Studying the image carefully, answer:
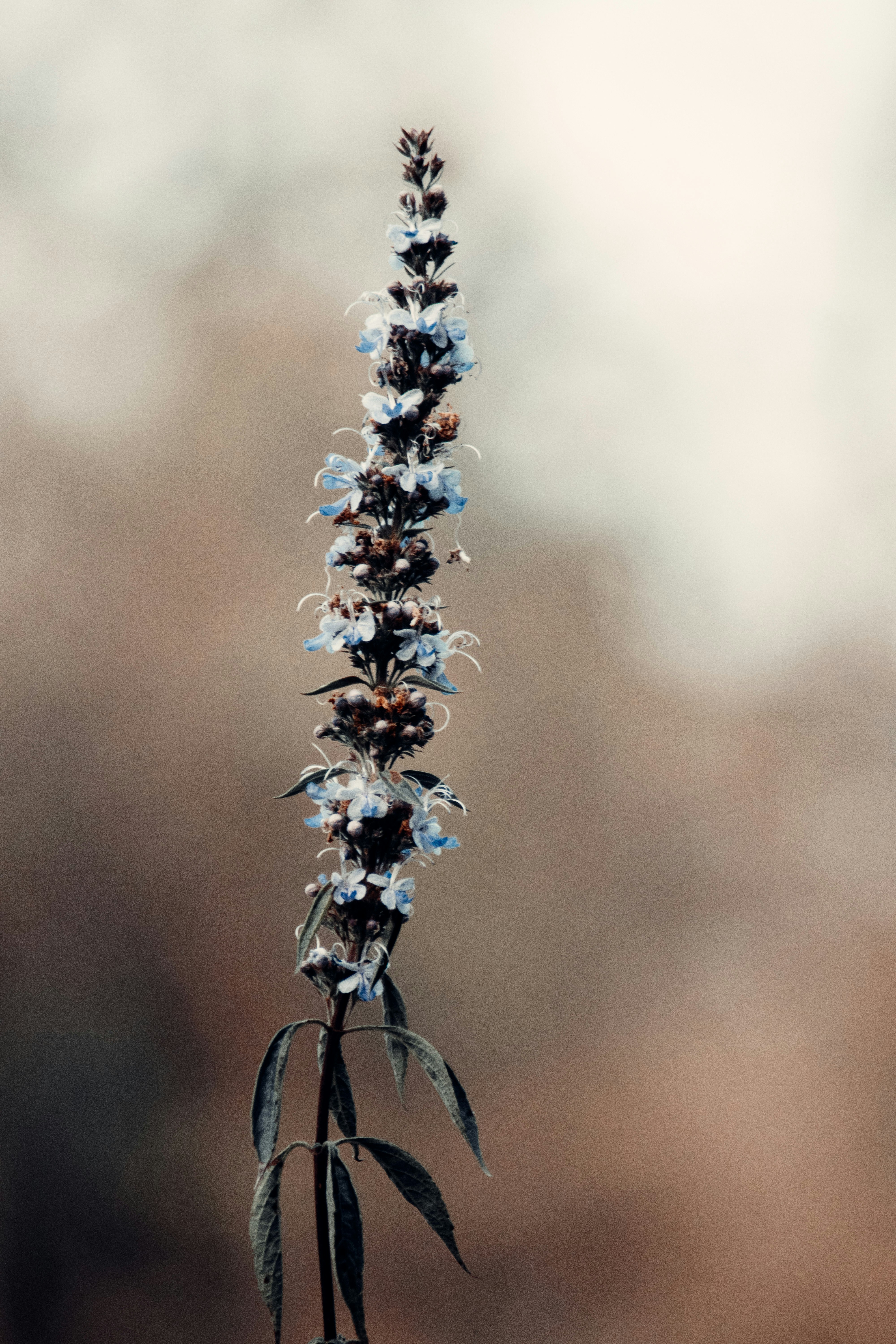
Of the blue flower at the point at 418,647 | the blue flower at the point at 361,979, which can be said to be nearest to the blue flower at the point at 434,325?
the blue flower at the point at 418,647

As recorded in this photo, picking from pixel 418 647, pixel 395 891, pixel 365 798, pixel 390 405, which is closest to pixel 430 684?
pixel 418 647

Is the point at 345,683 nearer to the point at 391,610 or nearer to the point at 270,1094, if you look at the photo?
the point at 391,610

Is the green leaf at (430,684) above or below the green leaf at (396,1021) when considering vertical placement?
above

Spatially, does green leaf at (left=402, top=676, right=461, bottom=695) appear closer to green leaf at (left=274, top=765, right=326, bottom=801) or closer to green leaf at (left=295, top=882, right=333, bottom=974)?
green leaf at (left=274, top=765, right=326, bottom=801)

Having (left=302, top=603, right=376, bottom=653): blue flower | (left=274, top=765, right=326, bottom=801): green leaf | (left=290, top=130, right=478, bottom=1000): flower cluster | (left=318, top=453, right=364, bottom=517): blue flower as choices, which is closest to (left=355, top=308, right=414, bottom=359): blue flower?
(left=290, top=130, right=478, bottom=1000): flower cluster

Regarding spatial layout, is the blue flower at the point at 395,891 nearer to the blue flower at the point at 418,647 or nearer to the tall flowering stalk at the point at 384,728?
the tall flowering stalk at the point at 384,728
